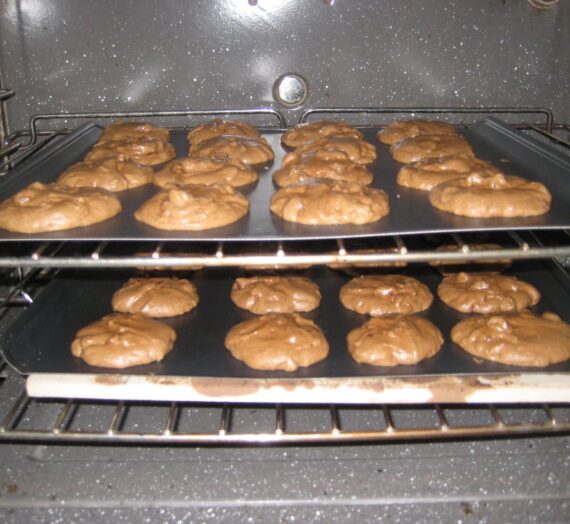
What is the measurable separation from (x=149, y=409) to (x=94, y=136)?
4.67 feet

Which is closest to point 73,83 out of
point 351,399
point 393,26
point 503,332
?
point 393,26

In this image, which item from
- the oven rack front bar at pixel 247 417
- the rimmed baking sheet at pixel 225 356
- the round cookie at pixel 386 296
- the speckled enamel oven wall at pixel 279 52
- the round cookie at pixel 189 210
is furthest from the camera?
the speckled enamel oven wall at pixel 279 52

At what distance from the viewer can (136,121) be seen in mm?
2934

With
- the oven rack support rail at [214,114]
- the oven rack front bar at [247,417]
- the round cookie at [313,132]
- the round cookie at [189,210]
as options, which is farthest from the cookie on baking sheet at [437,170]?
the oven rack front bar at [247,417]

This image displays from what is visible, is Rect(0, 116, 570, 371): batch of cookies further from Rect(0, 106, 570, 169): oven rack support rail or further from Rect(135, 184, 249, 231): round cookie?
Rect(0, 106, 570, 169): oven rack support rail

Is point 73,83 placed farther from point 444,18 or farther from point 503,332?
point 503,332

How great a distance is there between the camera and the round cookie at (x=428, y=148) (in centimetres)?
255

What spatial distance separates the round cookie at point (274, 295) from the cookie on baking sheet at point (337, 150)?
492 mm

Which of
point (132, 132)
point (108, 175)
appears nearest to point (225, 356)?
point (108, 175)

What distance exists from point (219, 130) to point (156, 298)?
863 mm

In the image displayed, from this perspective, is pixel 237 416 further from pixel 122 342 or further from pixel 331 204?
pixel 331 204

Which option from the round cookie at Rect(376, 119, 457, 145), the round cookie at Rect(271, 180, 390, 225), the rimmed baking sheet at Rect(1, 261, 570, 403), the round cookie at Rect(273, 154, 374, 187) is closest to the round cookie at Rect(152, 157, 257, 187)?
the round cookie at Rect(273, 154, 374, 187)

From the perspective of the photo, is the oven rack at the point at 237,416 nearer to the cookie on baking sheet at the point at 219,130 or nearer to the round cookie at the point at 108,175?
the round cookie at the point at 108,175

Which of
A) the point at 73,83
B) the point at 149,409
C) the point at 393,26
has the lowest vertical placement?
the point at 149,409
